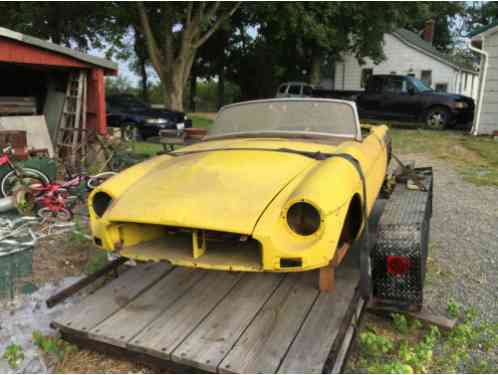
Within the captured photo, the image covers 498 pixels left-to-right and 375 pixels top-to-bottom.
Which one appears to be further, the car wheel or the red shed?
the car wheel

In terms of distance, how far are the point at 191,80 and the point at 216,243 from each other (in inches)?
1071

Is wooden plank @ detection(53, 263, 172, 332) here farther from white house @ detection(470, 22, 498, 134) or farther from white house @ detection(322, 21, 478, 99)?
white house @ detection(322, 21, 478, 99)

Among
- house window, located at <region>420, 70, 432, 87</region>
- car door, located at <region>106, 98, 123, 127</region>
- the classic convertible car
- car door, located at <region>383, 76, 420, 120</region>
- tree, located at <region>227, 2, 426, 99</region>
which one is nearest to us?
the classic convertible car

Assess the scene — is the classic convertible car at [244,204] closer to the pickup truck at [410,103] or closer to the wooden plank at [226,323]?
the wooden plank at [226,323]

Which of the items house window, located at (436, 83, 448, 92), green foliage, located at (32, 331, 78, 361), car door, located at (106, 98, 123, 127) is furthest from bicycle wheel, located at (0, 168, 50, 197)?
house window, located at (436, 83, 448, 92)

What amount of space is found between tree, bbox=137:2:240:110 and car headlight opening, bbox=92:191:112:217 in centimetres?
1442

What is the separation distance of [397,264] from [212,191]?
1.40 m

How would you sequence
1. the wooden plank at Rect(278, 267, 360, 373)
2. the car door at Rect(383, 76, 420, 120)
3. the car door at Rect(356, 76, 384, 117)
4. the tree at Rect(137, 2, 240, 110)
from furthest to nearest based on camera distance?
the tree at Rect(137, 2, 240, 110) → the car door at Rect(356, 76, 384, 117) → the car door at Rect(383, 76, 420, 120) → the wooden plank at Rect(278, 267, 360, 373)

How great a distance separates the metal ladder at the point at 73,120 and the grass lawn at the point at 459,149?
755cm

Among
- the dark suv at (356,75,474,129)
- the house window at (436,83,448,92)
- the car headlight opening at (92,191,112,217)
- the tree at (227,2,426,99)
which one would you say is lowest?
the car headlight opening at (92,191,112,217)

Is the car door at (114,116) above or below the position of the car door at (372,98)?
below

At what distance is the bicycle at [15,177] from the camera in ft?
19.9

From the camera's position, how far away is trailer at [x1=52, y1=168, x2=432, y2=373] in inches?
102

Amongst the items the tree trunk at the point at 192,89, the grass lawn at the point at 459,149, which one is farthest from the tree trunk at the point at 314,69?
the grass lawn at the point at 459,149
